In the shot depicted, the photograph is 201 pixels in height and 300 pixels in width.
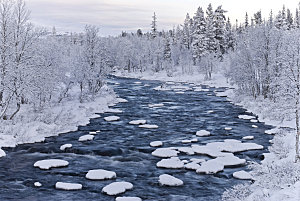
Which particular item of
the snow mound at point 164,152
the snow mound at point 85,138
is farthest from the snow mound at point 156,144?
the snow mound at point 85,138

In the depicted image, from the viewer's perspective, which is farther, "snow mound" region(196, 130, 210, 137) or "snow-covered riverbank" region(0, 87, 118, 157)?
"snow mound" region(196, 130, 210, 137)

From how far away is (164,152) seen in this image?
19094mm

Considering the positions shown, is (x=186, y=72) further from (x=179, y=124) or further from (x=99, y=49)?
(x=179, y=124)

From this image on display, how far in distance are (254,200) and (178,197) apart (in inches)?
149

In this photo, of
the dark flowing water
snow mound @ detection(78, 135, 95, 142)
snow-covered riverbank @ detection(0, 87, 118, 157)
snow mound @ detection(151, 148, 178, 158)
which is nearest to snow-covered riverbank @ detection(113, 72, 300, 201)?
the dark flowing water

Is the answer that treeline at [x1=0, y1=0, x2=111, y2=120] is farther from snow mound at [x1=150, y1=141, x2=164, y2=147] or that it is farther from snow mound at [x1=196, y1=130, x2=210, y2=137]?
snow mound at [x1=196, y1=130, x2=210, y2=137]

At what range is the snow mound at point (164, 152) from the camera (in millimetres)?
18672

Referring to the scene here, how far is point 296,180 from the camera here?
1074 cm

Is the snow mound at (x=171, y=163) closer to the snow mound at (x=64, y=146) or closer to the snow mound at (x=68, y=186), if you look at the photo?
the snow mound at (x=68, y=186)

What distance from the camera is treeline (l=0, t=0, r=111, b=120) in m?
24.0

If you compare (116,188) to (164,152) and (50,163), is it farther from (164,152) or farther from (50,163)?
(164,152)

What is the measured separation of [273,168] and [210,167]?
3.71 meters

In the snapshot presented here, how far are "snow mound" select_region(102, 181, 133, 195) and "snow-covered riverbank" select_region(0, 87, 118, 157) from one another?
27.1ft

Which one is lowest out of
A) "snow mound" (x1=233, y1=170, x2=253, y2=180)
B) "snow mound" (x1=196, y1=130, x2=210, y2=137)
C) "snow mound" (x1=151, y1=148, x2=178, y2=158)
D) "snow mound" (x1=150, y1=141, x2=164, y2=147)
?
"snow mound" (x1=233, y1=170, x2=253, y2=180)
